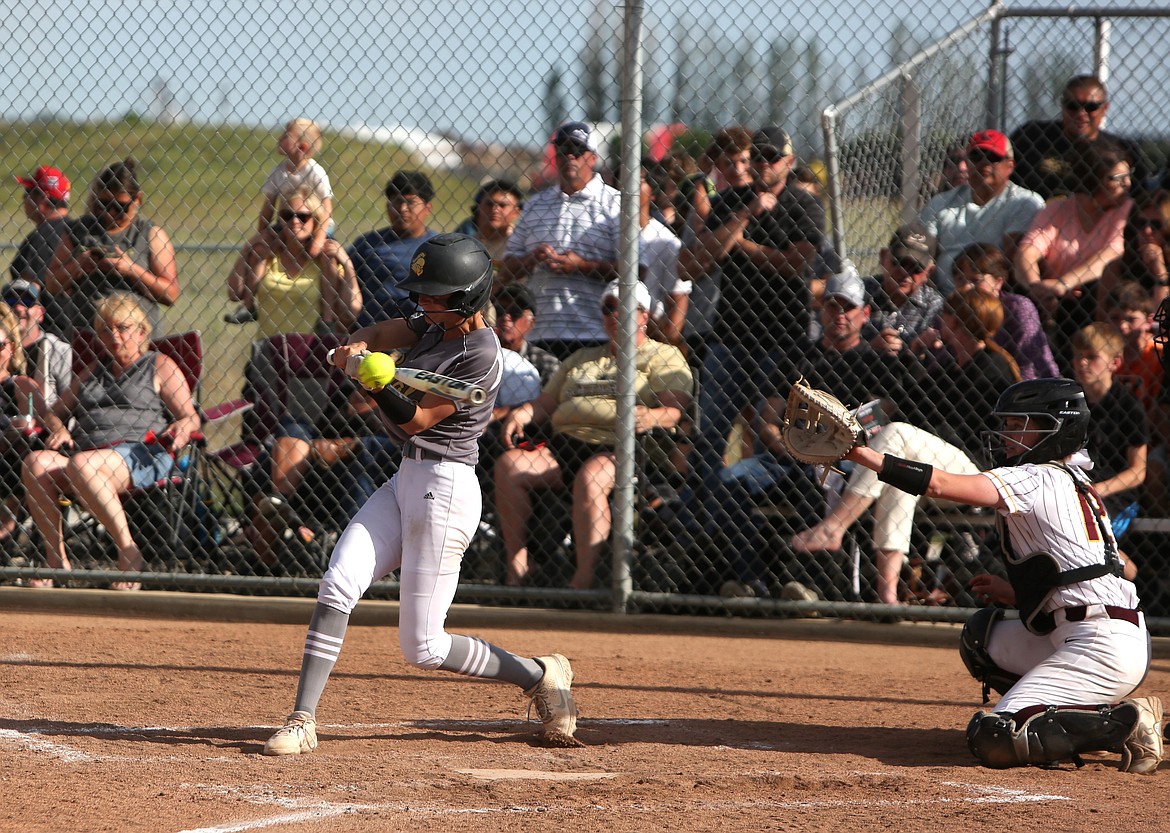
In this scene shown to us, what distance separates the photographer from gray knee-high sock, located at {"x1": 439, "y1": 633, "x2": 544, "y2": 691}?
14.0 ft

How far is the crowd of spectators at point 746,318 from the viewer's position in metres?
6.30

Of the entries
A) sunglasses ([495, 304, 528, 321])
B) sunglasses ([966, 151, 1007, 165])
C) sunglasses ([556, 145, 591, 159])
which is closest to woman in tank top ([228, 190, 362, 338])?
sunglasses ([495, 304, 528, 321])

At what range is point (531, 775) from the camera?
3959mm

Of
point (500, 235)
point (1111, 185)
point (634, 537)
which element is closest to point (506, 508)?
point (634, 537)

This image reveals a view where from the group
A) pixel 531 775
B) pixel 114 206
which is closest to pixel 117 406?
pixel 114 206

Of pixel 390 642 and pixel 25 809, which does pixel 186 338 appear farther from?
pixel 25 809

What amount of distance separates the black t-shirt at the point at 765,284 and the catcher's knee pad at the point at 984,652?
2.19 m

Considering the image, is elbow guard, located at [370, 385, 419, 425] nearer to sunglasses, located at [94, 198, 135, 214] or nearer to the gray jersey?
the gray jersey

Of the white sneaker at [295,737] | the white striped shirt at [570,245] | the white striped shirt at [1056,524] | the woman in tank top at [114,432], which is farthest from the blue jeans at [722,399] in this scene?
the white sneaker at [295,737]

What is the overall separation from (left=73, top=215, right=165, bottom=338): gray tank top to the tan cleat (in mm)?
5274

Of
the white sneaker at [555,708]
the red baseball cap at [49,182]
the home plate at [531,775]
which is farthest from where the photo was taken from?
the red baseball cap at [49,182]

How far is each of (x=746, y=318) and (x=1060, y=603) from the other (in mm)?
2698

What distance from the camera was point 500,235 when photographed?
24.2ft

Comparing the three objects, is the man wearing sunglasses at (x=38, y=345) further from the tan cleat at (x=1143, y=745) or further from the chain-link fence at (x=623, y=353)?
the tan cleat at (x=1143, y=745)
